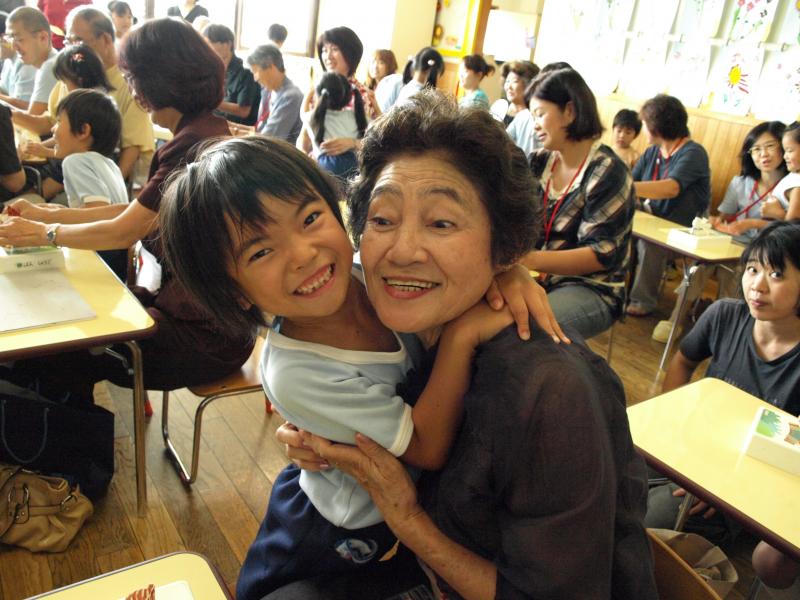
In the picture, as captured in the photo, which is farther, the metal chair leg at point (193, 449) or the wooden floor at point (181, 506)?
the metal chair leg at point (193, 449)

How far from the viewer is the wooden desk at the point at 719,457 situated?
1.28m

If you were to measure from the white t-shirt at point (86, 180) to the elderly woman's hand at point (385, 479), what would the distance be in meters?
2.19

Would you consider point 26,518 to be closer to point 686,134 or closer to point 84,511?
point 84,511

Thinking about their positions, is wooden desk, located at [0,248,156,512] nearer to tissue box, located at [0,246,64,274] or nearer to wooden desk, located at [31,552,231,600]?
tissue box, located at [0,246,64,274]

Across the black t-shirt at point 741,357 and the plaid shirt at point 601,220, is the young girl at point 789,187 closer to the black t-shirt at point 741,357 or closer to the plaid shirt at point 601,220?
the black t-shirt at point 741,357

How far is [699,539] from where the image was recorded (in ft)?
4.95

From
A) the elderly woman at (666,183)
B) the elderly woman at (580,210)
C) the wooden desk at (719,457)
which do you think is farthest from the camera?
the elderly woman at (666,183)

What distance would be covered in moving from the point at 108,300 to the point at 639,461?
5.15ft

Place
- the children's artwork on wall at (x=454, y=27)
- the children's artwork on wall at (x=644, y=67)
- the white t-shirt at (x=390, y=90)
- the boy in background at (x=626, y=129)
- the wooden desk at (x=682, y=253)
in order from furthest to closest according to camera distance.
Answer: the children's artwork on wall at (x=454, y=27) → the white t-shirt at (x=390, y=90) → the children's artwork on wall at (x=644, y=67) → the boy in background at (x=626, y=129) → the wooden desk at (x=682, y=253)

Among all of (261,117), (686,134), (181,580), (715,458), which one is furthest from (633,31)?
(181,580)

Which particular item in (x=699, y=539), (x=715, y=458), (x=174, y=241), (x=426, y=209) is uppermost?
(x=426, y=209)

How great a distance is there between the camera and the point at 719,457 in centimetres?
148

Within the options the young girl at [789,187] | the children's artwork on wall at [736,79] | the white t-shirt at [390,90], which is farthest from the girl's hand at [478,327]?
the white t-shirt at [390,90]

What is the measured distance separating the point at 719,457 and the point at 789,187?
3008 mm
